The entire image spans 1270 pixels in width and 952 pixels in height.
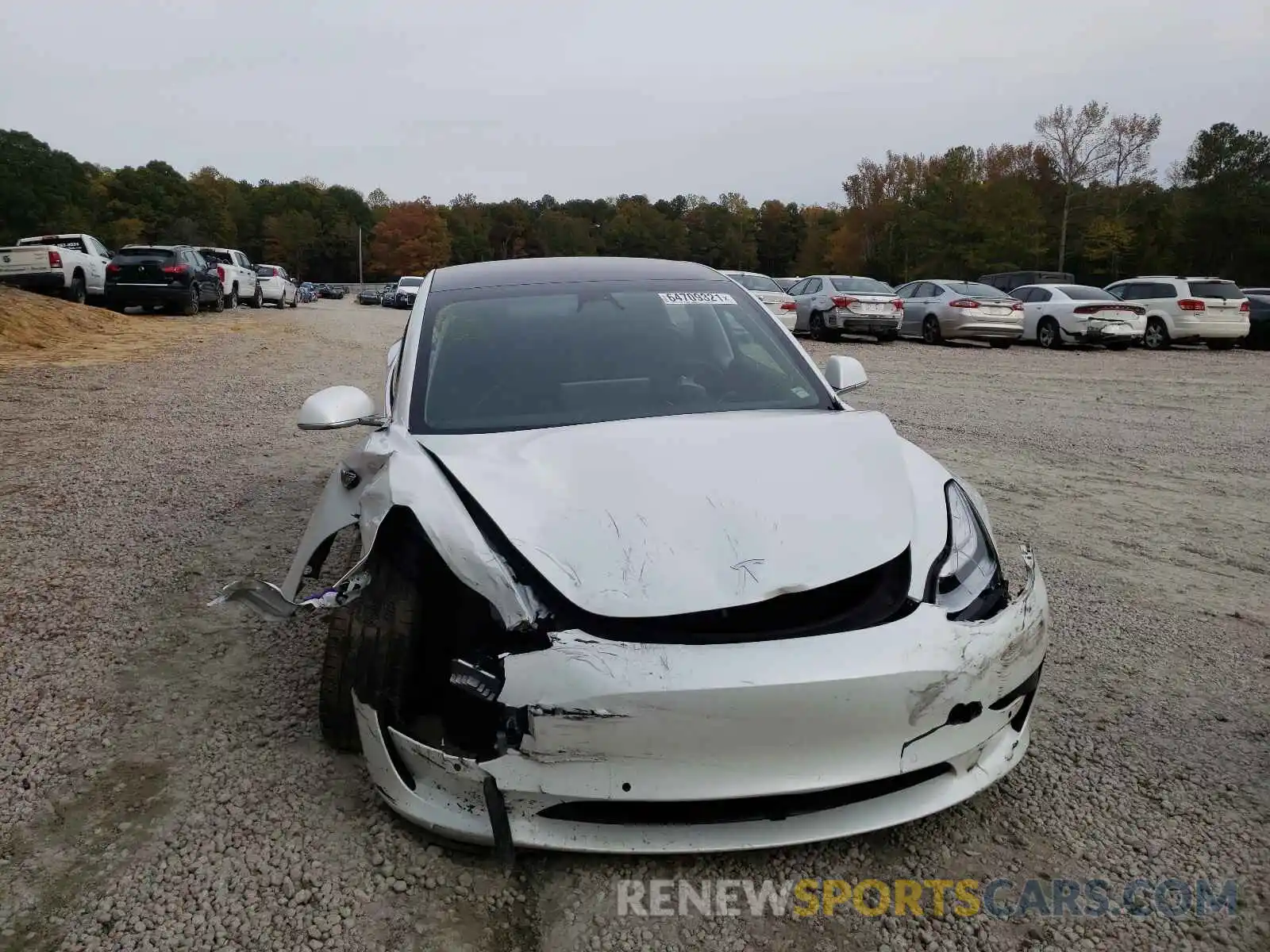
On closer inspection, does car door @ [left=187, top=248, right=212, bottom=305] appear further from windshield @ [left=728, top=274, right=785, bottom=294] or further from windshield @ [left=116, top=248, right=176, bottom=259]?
windshield @ [left=728, top=274, right=785, bottom=294]

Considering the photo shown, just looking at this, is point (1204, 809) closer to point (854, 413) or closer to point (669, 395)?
point (854, 413)

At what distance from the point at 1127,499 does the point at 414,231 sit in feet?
362

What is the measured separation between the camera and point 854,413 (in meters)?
3.13

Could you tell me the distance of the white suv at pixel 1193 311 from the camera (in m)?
18.6

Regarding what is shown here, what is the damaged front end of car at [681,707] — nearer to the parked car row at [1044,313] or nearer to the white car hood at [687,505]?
the white car hood at [687,505]

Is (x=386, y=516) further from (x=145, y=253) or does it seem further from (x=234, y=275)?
(x=234, y=275)

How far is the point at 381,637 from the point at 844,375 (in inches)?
85.5

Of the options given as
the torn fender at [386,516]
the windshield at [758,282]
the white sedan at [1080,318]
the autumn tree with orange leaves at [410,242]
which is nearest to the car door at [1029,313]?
the white sedan at [1080,318]

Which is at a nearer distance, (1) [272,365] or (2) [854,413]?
(2) [854,413]

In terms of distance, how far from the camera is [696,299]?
3809 mm

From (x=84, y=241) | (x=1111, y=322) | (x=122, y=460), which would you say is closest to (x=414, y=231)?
(x=84, y=241)

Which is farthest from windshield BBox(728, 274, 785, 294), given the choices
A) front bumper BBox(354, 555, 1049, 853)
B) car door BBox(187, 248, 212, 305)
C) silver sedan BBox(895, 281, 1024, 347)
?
front bumper BBox(354, 555, 1049, 853)

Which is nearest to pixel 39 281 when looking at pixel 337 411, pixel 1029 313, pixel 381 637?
pixel 337 411

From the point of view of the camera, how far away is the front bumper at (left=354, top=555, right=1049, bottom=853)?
6.55ft
